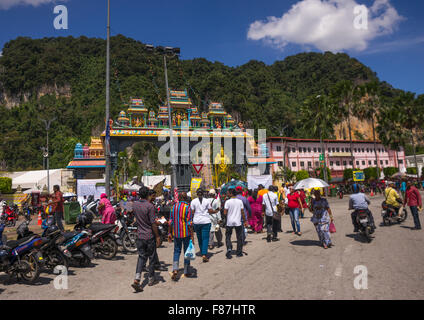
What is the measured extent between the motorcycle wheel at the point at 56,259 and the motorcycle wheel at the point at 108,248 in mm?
1264

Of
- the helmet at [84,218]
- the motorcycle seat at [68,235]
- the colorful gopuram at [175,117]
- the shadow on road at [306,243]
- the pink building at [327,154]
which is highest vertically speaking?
the colorful gopuram at [175,117]

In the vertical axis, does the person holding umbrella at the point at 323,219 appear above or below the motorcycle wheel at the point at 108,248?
above

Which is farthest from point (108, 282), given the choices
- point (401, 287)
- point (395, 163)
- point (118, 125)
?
point (395, 163)

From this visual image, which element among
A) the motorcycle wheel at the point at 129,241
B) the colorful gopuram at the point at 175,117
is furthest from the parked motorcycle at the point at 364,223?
the colorful gopuram at the point at 175,117

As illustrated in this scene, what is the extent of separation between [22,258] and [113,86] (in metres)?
78.7

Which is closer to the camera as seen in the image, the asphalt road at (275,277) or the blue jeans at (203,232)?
the asphalt road at (275,277)

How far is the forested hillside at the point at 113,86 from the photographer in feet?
233

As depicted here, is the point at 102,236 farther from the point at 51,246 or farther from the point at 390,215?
the point at 390,215

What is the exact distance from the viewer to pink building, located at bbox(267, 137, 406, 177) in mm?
51969

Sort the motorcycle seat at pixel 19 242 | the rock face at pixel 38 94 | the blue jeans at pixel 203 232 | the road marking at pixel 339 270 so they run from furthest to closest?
1. the rock face at pixel 38 94
2. the blue jeans at pixel 203 232
3. the motorcycle seat at pixel 19 242
4. the road marking at pixel 339 270

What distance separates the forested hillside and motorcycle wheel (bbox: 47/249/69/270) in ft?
173

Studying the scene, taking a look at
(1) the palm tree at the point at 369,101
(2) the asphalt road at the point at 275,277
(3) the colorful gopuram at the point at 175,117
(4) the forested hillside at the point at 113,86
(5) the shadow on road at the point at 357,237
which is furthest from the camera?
(4) the forested hillside at the point at 113,86

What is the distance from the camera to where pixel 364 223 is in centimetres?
867

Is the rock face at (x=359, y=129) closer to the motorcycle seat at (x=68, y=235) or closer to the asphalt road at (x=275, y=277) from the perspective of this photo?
the asphalt road at (x=275, y=277)
